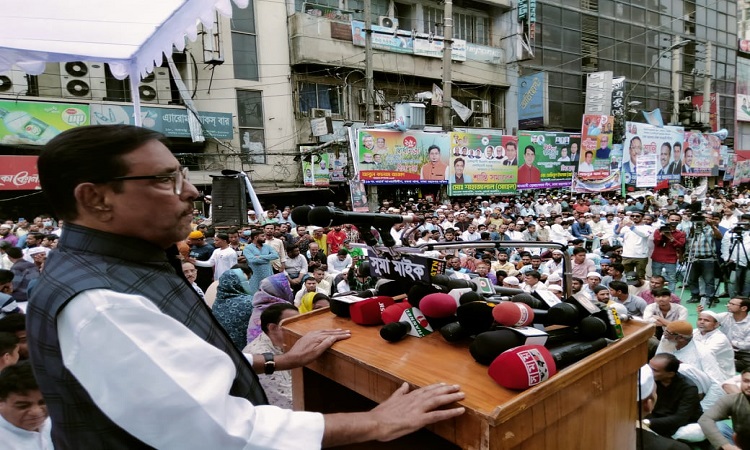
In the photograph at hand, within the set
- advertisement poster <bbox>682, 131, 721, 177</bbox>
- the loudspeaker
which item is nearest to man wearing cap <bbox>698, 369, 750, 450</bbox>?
the loudspeaker

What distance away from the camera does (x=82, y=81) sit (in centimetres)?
1730

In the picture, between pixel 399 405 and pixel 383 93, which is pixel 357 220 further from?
pixel 383 93

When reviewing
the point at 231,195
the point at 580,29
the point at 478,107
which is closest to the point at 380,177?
the point at 231,195

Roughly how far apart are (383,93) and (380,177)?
7.34 m

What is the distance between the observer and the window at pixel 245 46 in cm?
2027

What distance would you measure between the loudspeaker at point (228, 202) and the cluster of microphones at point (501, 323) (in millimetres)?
7801

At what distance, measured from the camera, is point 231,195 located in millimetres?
9234

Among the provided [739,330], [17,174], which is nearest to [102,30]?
[739,330]

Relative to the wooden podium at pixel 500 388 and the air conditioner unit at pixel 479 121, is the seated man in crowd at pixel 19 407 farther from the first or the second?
the air conditioner unit at pixel 479 121

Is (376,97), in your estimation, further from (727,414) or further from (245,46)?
(727,414)

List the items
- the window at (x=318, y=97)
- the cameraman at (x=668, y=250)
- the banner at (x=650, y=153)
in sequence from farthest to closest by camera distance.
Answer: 1. the window at (x=318, y=97)
2. the banner at (x=650, y=153)
3. the cameraman at (x=668, y=250)

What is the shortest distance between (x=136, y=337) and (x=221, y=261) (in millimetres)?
7761

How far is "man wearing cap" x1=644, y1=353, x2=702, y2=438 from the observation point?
167 inches

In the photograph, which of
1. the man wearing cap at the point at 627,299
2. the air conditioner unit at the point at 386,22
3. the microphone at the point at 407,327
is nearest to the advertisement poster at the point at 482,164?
the air conditioner unit at the point at 386,22
